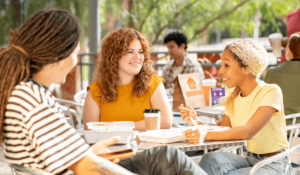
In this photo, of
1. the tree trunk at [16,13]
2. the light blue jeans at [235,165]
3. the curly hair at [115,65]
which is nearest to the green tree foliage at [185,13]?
the tree trunk at [16,13]

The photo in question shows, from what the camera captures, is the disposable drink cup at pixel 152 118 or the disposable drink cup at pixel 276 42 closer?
the disposable drink cup at pixel 152 118

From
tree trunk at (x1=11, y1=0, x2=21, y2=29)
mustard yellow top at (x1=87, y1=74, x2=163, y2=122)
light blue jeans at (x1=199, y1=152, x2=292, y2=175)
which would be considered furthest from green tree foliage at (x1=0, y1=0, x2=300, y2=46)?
light blue jeans at (x1=199, y1=152, x2=292, y2=175)

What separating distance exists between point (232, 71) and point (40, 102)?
1.19m

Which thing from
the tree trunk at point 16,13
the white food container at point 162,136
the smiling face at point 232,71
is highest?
the tree trunk at point 16,13

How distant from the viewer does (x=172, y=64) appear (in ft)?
15.0

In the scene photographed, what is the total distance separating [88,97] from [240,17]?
658 centimetres

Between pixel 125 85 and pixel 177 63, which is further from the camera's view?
pixel 177 63

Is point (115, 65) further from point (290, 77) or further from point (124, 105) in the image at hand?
point (290, 77)

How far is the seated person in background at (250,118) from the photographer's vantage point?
164cm

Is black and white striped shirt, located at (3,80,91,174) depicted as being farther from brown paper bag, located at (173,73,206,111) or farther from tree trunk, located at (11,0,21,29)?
tree trunk, located at (11,0,21,29)

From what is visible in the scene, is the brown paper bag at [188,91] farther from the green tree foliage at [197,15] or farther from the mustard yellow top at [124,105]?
the green tree foliage at [197,15]

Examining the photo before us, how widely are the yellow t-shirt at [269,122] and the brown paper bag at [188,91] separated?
0.95 meters

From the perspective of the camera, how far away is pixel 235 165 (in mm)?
1759

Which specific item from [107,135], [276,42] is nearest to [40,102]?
[107,135]
